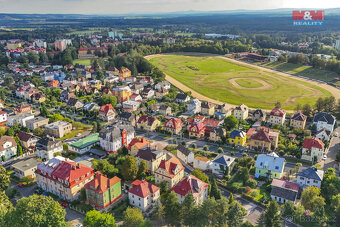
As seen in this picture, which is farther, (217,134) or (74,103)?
(74,103)

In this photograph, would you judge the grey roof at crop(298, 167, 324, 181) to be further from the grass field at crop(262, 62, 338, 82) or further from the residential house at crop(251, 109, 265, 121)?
the grass field at crop(262, 62, 338, 82)

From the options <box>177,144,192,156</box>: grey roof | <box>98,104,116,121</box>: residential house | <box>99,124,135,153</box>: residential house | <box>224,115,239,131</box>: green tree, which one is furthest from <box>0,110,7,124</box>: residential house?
<box>224,115,239,131</box>: green tree

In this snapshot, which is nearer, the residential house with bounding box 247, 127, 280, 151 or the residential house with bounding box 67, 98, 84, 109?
the residential house with bounding box 247, 127, 280, 151

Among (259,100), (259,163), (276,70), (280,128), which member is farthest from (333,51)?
(259,163)

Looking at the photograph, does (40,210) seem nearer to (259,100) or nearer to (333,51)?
(259,100)

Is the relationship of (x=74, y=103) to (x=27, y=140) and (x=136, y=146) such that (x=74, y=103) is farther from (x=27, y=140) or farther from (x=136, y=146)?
(x=136, y=146)

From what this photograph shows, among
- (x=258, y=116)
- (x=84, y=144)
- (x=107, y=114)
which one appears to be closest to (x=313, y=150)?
(x=258, y=116)
